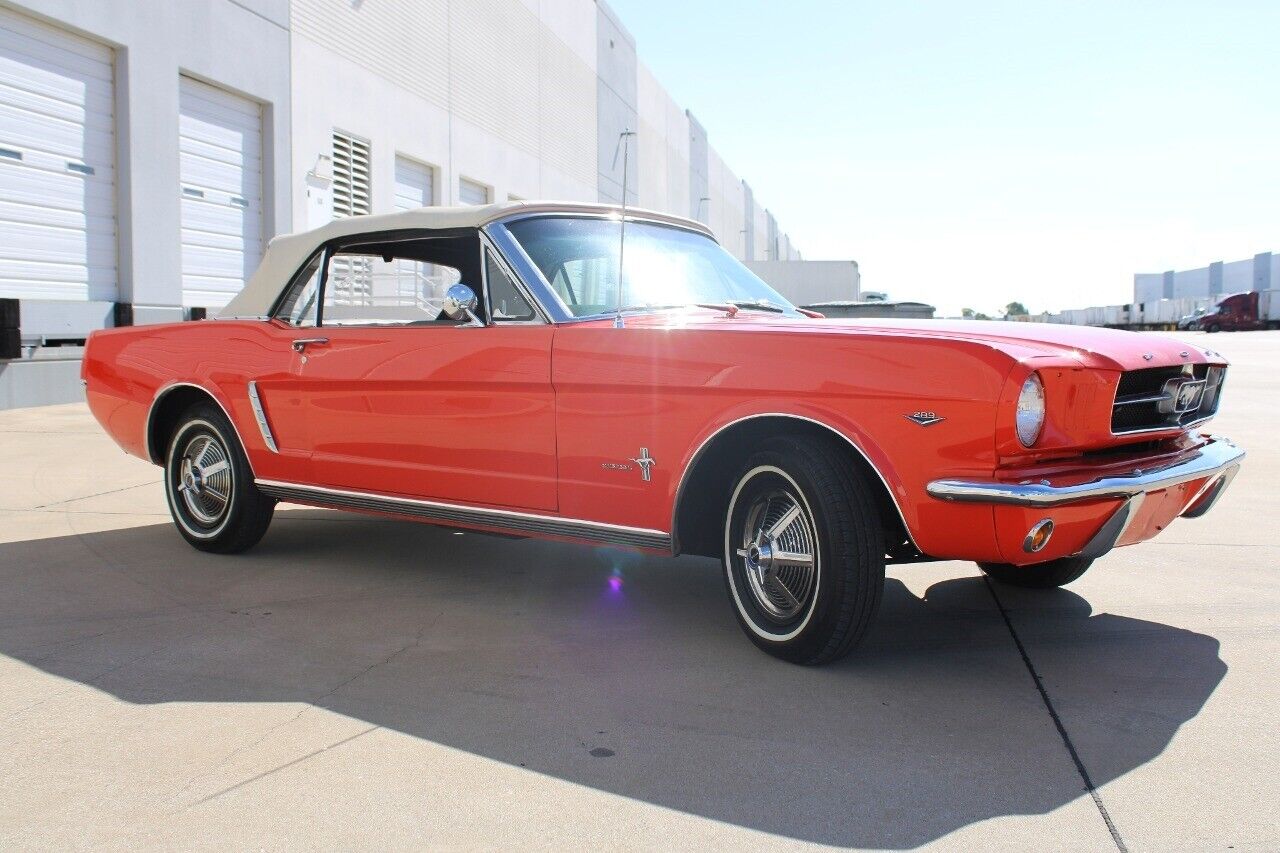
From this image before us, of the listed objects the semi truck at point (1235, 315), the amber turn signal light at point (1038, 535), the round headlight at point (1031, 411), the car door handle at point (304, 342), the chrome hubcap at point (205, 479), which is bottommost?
the chrome hubcap at point (205, 479)

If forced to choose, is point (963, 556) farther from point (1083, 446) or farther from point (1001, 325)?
point (1001, 325)

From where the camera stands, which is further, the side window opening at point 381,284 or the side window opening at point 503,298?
the side window opening at point 381,284

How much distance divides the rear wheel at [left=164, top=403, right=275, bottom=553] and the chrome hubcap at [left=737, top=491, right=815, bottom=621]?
8.62 feet

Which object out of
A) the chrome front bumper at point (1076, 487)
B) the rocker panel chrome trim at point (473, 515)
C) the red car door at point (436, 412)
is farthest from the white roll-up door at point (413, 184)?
the chrome front bumper at point (1076, 487)

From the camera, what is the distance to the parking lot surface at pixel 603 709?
2.46 metres

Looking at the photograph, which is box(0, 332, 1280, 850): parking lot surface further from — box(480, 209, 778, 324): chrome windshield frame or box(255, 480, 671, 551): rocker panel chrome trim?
box(480, 209, 778, 324): chrome windshield frame

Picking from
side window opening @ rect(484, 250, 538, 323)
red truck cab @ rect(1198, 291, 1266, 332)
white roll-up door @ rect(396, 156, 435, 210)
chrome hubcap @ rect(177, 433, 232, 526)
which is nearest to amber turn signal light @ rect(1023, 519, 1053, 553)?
side window opening @ rect(484, 250, 538, 323)

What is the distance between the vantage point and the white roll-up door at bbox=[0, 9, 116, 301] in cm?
1145

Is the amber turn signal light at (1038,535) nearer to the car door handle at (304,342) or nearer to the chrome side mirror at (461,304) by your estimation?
the chrome side mirror at (461,304)

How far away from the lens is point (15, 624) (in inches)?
159

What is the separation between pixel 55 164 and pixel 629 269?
10.1 m

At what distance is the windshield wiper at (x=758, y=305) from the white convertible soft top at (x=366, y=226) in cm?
50

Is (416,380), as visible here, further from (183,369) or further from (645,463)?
(183,369)

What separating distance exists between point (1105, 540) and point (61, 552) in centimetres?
455
